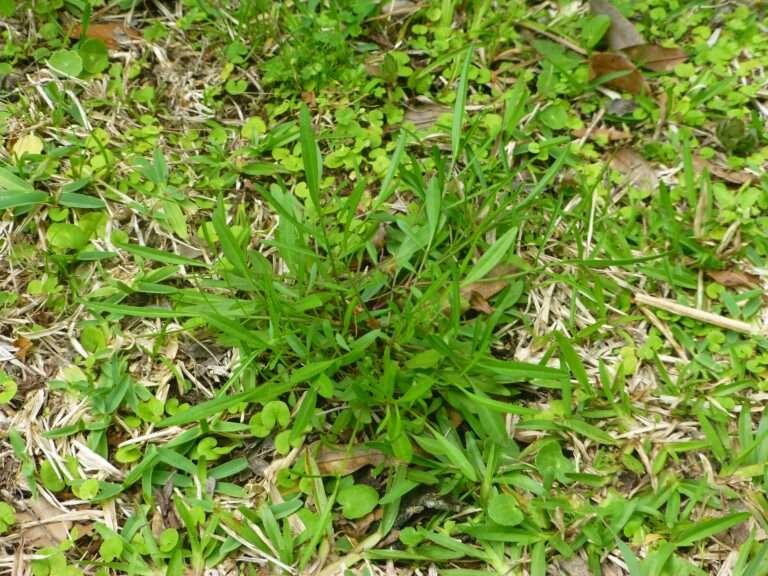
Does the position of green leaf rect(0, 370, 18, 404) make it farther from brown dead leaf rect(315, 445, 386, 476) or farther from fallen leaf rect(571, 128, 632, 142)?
fallen leaf rect(571, 128, 632, 142)

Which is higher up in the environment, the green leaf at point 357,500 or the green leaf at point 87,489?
the green leaf at point 357,500

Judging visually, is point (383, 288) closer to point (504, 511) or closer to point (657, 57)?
point (504, 511)

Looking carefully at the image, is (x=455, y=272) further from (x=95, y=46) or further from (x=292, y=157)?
(x=95, y=46)

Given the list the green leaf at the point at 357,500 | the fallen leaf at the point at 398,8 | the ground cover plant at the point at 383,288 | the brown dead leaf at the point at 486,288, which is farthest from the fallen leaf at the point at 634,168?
the green leaf at the point at 357,500

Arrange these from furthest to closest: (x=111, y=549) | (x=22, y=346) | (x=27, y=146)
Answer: (x=27, y=146) < (x=22, y=346) < (x=111, y=549)

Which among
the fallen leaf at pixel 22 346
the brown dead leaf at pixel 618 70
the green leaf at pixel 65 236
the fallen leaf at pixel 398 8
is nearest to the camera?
the fallen leaf at pixel 22 346

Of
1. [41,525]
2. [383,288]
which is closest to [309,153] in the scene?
[383,288]

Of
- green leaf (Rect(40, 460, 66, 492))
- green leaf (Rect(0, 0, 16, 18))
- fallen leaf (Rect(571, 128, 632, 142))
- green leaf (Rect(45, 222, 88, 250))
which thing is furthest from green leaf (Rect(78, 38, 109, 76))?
fallen leaf (Rect(571, 128, 632, 142))

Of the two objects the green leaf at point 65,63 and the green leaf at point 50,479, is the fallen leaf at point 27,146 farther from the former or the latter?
the green leaf at point 50,479
